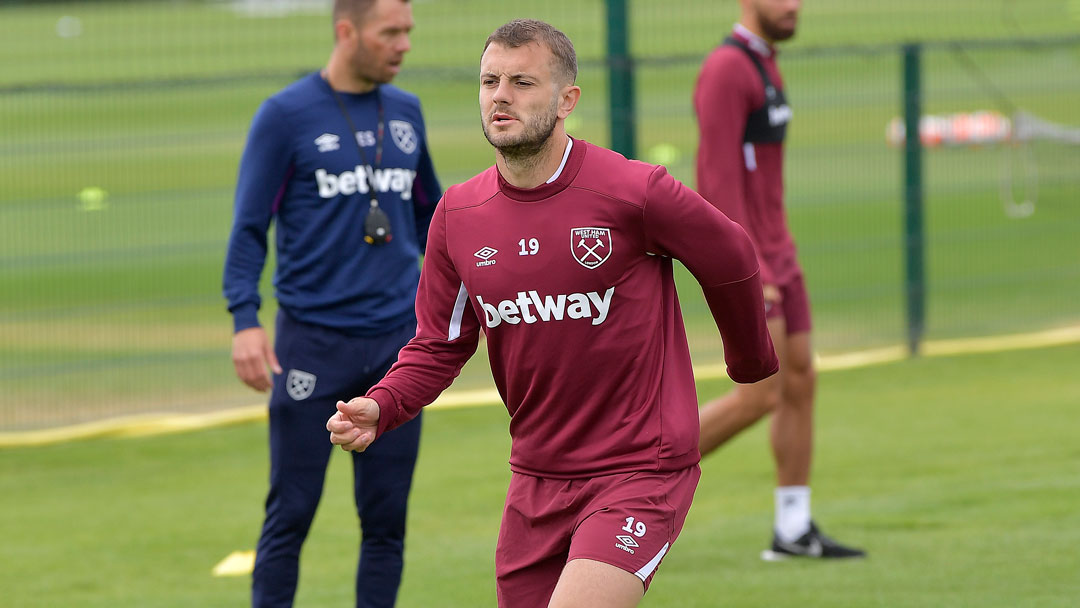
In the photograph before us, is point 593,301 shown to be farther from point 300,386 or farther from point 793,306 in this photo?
point 793,306

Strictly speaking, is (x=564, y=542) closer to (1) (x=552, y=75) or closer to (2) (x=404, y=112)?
(1) (x=552, y=75)

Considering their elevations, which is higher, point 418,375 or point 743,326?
point 743,326

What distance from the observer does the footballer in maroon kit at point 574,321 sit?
3.57 meters

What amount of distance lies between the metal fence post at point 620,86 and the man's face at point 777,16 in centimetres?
442

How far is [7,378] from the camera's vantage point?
30.5ft

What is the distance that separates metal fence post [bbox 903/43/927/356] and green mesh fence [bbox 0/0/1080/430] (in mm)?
128

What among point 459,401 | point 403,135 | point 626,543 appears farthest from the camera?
point 459,401

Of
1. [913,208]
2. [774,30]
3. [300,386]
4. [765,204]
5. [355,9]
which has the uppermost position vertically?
[355,9]

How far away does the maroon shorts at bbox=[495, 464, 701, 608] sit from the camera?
3.54 m

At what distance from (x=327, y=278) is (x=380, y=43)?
0.77 m

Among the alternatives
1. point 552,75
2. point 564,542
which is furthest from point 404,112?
point 564,542

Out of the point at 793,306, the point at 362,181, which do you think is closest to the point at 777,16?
the point at 793,306

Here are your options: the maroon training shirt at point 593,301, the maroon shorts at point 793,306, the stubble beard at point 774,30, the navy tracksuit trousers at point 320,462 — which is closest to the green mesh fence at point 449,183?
the stubble beard at point 774,30

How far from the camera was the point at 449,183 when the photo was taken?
37.7ft
